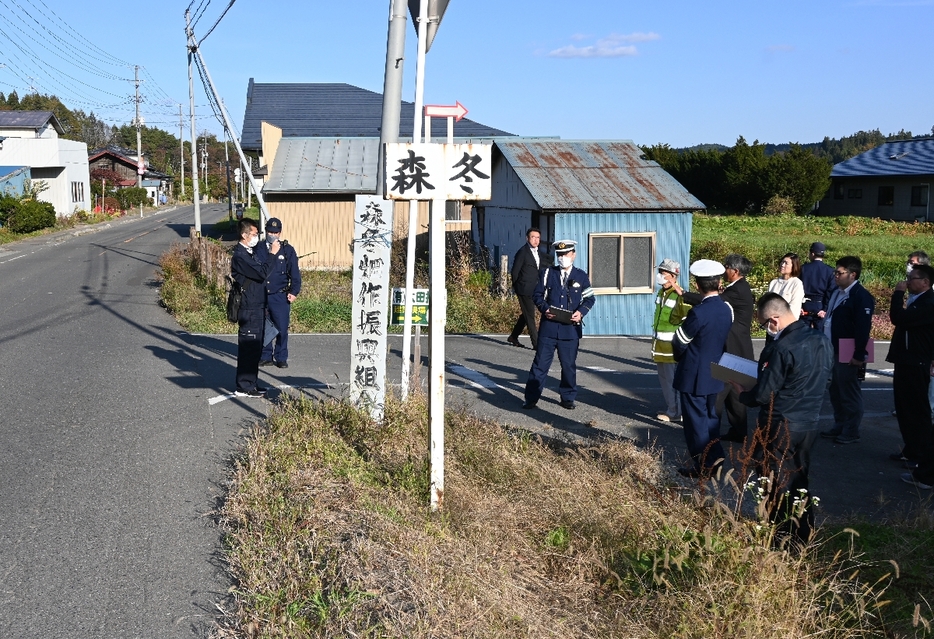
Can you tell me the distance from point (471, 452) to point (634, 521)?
1.91 metres

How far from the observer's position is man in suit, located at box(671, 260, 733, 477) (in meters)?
6.84

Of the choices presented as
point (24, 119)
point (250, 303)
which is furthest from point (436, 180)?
point (24, 119)

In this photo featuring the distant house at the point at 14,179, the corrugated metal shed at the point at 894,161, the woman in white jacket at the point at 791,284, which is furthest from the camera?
the corrugated metal shed at the point at 894,161

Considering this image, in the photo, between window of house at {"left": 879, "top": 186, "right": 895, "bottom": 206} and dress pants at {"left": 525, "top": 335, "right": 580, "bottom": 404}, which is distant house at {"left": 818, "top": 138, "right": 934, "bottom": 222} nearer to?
window of house at {"left": 879, "top": 186, "right": 895, "bottom": 206}

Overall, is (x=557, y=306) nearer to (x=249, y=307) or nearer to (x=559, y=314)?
(x=559, y=314)

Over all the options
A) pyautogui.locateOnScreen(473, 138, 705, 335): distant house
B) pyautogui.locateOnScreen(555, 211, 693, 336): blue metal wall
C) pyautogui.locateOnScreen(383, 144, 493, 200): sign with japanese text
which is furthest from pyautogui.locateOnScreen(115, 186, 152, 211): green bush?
pyautogui.locateOnScreen(383, 144, 493, 200): sign with japanese text

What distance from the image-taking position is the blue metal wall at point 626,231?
50.9 ft

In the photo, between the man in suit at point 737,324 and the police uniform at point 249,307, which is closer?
the man in suit at point 737,324

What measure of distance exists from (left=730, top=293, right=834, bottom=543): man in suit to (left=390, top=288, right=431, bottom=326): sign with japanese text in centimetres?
340

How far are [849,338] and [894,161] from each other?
4945cm

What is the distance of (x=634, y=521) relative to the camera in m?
5.32

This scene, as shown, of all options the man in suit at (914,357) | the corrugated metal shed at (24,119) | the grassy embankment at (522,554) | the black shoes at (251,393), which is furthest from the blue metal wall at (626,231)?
the corrugated metal shed at (24,119)

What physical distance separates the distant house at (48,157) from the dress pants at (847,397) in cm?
4563

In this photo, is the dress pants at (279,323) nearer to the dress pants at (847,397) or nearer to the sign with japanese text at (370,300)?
the sign with japanese text at (370,300)
